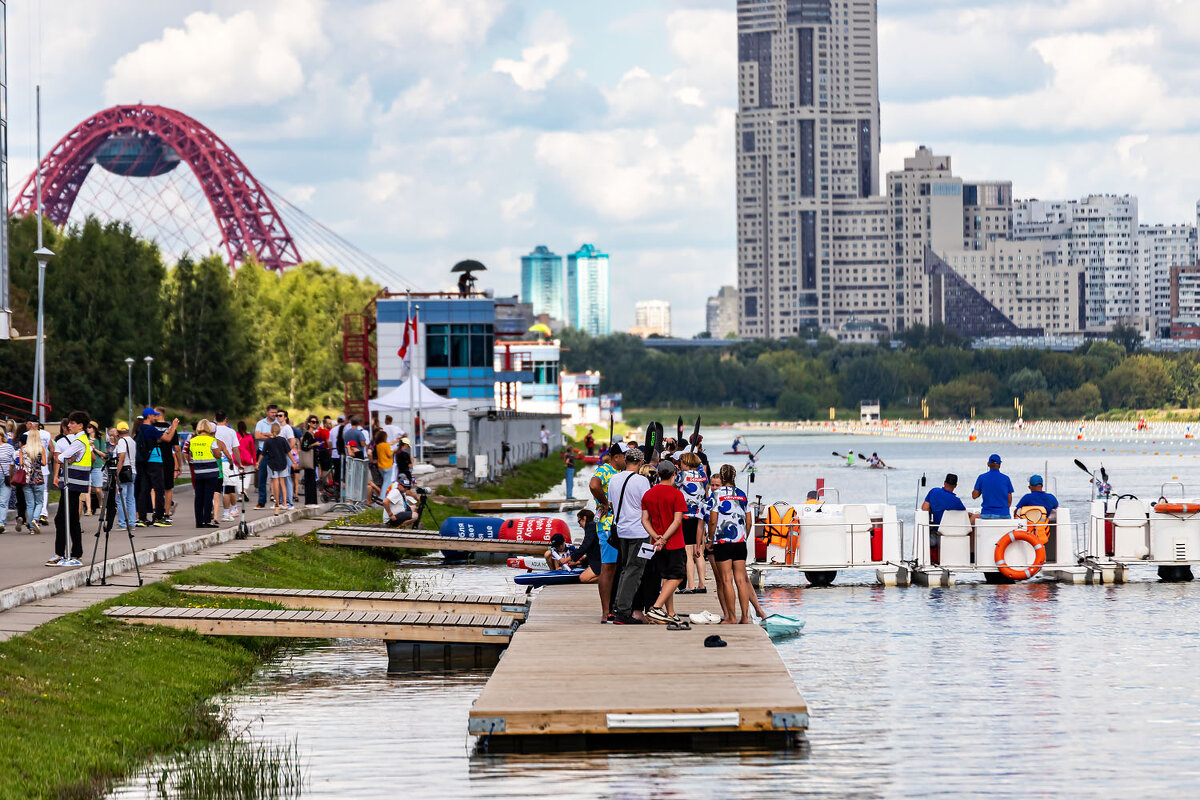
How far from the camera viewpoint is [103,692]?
16578mm

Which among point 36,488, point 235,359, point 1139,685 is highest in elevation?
point 235,359

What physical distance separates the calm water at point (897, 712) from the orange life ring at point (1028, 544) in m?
0.57

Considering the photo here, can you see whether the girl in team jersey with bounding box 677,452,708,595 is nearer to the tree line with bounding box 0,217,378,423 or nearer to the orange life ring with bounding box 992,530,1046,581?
the orange life ring with bounding box 992,530,1046,581

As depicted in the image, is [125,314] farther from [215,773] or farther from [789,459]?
[789,459]

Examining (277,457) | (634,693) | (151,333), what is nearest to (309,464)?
(277,457)

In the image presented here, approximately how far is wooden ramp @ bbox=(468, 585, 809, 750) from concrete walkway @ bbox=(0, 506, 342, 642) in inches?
232

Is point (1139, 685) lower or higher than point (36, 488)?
lower

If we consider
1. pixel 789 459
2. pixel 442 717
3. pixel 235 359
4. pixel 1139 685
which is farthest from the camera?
pixel 789 459

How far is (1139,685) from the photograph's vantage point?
20.0 m

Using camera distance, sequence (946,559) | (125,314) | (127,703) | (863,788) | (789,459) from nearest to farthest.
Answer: (863,788), (127,703), (946,559), (125,314), (789,459)

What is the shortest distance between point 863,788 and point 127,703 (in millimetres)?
7655

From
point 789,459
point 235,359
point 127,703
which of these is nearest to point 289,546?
point 127,703

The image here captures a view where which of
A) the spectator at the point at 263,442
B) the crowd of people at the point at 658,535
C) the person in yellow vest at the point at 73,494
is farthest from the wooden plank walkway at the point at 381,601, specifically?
the spectator at the point at 263,442

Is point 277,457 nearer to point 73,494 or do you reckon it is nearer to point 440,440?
point 73,494
